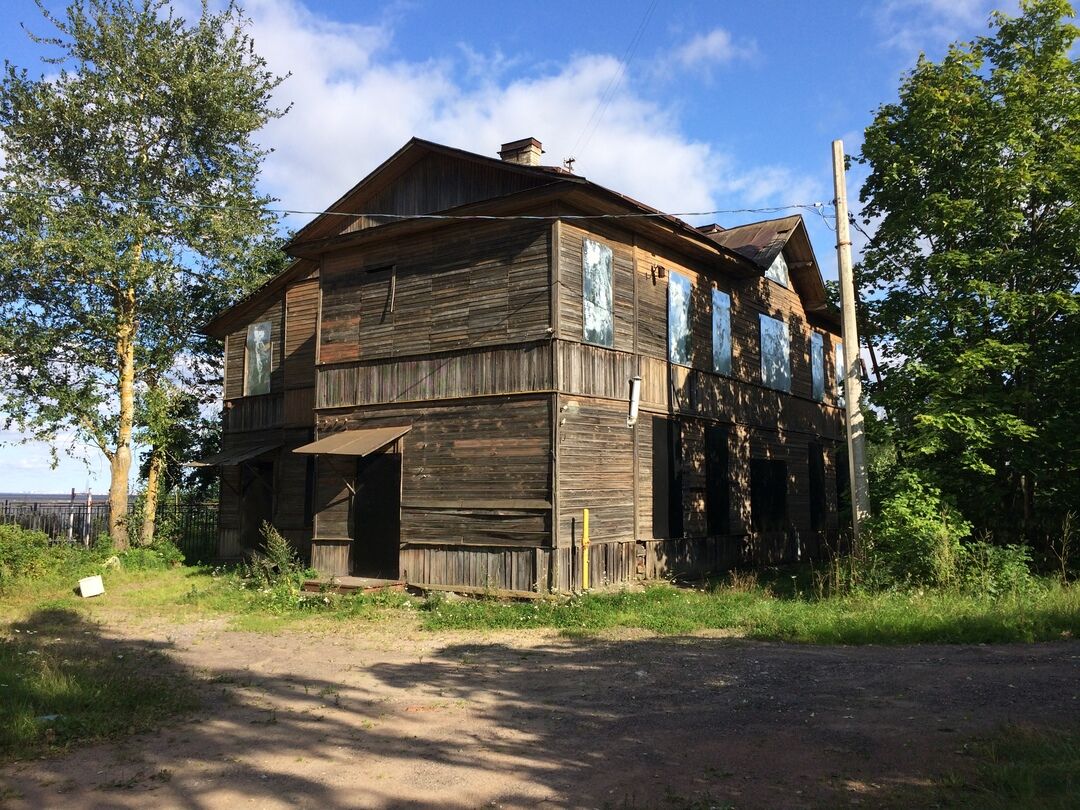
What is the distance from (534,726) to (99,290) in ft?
69.6

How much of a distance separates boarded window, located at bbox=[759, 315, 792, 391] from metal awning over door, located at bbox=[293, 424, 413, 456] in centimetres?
942

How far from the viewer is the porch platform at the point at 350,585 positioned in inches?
567

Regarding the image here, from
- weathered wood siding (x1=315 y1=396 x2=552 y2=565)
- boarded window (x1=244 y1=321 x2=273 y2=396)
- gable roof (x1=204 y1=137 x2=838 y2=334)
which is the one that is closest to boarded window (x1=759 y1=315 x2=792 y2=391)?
gable roof (x1=204 y1=137 x2=838 y2=334)

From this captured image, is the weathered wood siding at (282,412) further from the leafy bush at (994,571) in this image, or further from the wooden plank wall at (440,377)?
the leafy bush at (994,571)

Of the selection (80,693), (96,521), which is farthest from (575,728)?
(96,521)

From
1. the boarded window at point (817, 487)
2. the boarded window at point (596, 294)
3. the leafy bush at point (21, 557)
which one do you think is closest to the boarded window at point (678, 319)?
the boarded window at point (596, 294)

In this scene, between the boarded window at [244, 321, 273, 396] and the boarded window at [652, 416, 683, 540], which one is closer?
the boarded window at [652, 416, 683, 540]

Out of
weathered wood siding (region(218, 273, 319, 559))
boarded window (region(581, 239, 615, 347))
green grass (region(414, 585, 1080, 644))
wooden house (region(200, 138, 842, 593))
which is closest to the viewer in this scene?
green grass (region(414, 585, 1080, 644))

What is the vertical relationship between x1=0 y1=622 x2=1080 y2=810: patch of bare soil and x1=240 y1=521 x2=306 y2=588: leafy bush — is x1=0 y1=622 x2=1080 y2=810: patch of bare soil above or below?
below

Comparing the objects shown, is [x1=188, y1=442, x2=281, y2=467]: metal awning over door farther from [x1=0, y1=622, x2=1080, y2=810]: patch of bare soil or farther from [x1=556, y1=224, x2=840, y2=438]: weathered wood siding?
[x1=0, y1=622, x2=1080, y2=810]: patch of bare soil

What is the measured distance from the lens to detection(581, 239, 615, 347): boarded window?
14.2 meters

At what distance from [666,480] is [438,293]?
574cm

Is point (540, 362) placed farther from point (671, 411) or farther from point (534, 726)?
point (534, 726)

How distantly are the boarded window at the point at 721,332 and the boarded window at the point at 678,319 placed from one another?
1120mm
